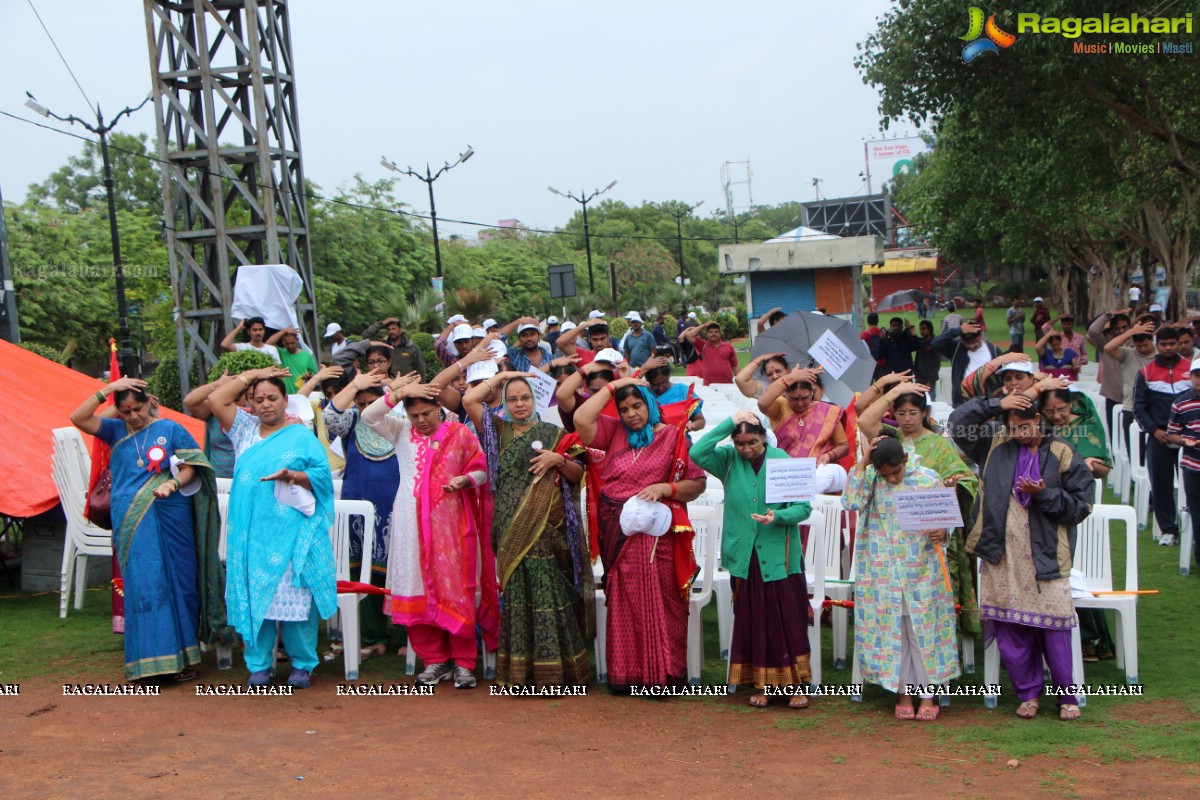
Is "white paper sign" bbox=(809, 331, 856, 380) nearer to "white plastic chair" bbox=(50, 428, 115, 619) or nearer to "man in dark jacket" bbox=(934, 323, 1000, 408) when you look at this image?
"man in dark jacket" bbox=(934, 323, 1000, 408)

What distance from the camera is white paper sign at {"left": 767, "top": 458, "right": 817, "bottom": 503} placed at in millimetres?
5562

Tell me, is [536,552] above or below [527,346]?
below

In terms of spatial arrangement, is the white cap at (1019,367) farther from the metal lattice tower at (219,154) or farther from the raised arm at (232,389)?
the metal lattice tower at (219,154)

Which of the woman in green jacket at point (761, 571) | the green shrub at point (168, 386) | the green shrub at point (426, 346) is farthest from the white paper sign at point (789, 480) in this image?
the green shrub at point (168, 386)

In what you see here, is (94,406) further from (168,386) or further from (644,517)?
(168,386)

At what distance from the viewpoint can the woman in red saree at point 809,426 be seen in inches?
266

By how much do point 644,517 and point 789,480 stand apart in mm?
710

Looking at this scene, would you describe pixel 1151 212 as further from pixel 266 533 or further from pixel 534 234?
pixel 534 234

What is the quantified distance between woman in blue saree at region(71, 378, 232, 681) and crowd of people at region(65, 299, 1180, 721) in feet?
0.04

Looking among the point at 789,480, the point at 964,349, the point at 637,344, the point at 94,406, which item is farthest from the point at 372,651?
the point at 637,344

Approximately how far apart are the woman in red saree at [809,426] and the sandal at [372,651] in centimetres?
256

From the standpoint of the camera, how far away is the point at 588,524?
6301 mm

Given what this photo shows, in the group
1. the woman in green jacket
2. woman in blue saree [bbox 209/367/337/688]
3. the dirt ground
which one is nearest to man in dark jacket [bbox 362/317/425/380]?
woman in blue saree [bbox 209/367/337/688]

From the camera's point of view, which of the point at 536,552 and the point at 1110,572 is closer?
the point at 536,552
